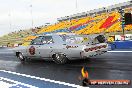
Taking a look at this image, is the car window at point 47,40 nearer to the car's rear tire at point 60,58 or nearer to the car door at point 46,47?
the car door at point 46,47

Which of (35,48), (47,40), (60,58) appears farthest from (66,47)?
(35,48)

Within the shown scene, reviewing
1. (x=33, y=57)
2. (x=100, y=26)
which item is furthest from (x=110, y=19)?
(x=33, y=57)

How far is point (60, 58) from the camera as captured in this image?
12.6 m

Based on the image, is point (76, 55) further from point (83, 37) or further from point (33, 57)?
point (33, 57)

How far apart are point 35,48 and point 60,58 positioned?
1871mm

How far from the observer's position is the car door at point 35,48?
45.1 feet

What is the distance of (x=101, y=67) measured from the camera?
1106cm

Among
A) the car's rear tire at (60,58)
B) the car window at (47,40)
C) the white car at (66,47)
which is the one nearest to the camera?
the white car at (66,47)

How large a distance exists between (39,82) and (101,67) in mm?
2877

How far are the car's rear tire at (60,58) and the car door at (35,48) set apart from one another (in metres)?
1.21

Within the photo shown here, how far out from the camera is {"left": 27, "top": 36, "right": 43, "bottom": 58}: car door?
1373 cm

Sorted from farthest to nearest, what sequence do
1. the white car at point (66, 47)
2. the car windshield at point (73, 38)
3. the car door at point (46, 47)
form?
the car door at point (46, 47) → the car windshield at point (73, 38) → the white car at point (66, 47)

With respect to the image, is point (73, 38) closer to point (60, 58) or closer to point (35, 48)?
point (60, 58)

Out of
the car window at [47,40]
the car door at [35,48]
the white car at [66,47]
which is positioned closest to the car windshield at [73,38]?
the white car at [66,47]
